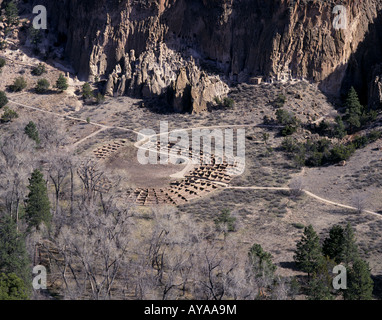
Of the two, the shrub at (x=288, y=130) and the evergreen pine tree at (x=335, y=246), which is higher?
the shrub at (x=288, y=130)

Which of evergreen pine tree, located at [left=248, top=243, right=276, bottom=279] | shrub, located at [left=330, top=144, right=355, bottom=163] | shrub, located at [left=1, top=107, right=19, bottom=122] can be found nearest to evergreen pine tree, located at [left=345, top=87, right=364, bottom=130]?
shrub, located at [left=330, top=144, right=355, bottom=163]

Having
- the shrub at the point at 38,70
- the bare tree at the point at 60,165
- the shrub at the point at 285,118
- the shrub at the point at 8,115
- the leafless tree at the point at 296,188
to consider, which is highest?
the shrub at the point at 38,70

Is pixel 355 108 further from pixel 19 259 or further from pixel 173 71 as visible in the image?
pixel 19 259

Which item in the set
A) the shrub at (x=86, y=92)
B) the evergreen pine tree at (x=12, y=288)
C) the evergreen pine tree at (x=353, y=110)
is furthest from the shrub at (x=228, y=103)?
the evergreen pine tree at (x=12, y=288)

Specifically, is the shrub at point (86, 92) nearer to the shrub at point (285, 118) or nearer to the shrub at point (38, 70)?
the shrub at point (38, 70)

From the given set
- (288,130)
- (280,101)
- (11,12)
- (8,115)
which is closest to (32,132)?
(8,115)

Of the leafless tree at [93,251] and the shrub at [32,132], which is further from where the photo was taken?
the shrub at [32,132]

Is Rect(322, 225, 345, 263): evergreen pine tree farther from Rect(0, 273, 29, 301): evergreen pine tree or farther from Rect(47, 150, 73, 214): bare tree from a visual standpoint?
Rect(47, 150, 73, 214): bare tree
